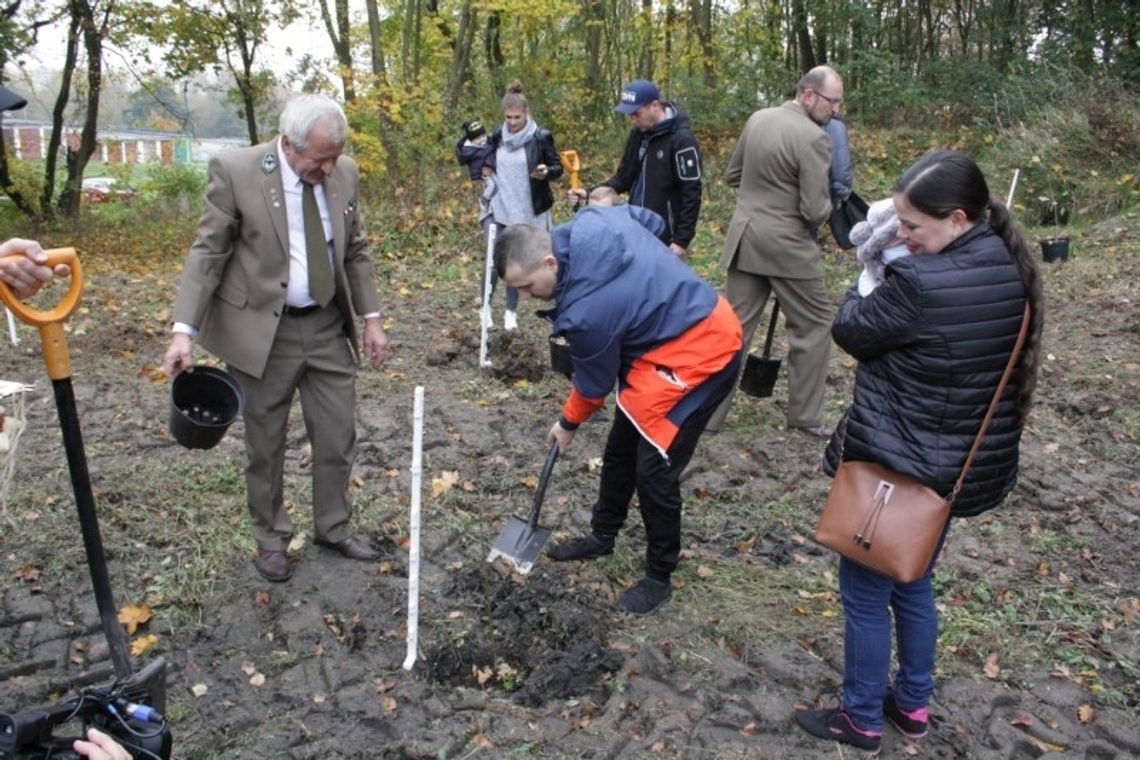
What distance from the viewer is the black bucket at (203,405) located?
3502 mm

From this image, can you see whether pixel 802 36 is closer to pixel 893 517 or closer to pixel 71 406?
pixel 893 517

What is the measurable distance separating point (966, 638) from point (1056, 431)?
285 cm

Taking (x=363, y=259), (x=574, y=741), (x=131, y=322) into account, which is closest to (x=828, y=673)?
(x=574, y=741)

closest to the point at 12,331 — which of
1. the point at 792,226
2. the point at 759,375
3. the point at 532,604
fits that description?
the point at 532,604

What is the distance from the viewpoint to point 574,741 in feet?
10.6

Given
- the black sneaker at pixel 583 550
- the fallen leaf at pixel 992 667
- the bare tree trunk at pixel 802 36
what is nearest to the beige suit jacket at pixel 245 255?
→ the black sneaker at pixel 583 550

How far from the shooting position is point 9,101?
9.58 feet

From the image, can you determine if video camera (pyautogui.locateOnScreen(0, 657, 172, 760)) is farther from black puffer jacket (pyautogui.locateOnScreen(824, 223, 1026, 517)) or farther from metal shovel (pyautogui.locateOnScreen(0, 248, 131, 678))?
black puffer jacket (pyautogui.locateOnScreen(824, 223, 1026, 517))

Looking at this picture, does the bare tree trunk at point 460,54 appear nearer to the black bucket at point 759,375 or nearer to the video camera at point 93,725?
the black bucket at point 759,375

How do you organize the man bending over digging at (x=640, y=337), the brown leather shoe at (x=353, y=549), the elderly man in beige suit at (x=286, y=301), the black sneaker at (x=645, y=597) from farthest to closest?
the brown leather shoe at (x=353, y=549)
the black sneaker at (x=645, y=597)
the elderly man in beige suit at (x=286, y=301)
the man bending over digging at (x=640, y=337)

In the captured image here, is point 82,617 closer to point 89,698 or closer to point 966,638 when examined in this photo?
point 89,698

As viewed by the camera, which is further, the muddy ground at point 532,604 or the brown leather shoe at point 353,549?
the brown leather shoe at point 353,549

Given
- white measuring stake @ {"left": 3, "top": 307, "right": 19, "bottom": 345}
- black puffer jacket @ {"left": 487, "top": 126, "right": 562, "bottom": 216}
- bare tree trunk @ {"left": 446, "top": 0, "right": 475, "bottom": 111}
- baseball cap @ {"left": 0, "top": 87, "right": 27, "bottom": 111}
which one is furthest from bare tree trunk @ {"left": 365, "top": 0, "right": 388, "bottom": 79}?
baseball cap @ {"left": 0, "top": 87, "right": 27, "bottom": 111}

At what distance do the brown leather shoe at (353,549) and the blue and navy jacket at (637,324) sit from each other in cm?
132
